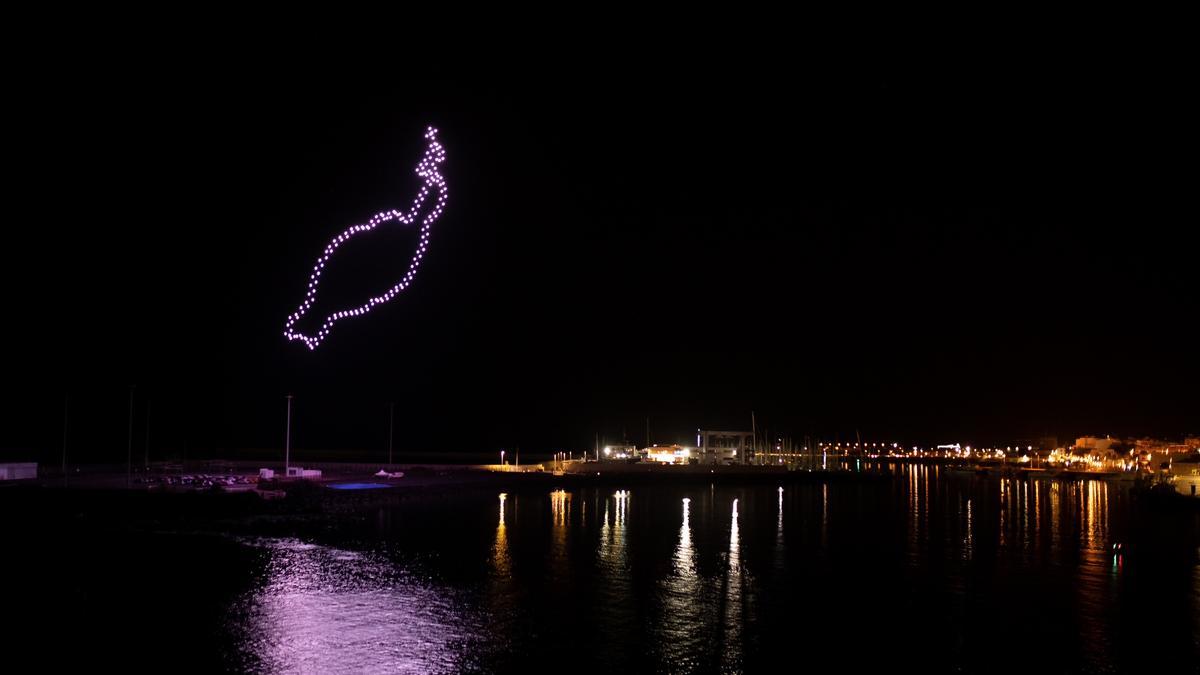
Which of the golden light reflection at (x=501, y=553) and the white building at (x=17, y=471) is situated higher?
the white building at (x=17, y=471)

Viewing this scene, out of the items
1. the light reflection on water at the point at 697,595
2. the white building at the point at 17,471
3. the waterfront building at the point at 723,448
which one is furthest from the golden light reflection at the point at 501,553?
the waterfront building at the point at 723,448

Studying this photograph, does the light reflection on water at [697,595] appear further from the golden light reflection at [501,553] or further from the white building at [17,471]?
the white building at [17,471]

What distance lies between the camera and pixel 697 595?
1532 cm

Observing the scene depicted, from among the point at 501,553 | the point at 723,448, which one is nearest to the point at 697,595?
the point at 501,553

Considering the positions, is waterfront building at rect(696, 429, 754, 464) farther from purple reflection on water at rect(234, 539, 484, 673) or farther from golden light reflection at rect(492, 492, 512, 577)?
purple reflection on water at rect(234, 539, 484, 673)

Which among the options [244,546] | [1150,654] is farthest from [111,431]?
[1150,654]

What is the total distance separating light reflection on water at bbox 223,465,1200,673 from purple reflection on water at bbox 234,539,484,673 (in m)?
0.05

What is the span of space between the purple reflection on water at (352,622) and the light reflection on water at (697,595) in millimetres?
46

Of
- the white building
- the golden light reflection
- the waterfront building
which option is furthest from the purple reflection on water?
the waterfront building

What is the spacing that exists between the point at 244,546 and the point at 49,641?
8.19 metres

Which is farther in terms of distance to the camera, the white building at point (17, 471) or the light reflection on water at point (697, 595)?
the white building at point (17, 471)

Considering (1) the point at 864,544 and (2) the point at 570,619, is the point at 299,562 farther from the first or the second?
(1) the point at 864,544

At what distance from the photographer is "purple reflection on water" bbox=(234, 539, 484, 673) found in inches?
420

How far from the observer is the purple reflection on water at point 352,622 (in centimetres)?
1067
